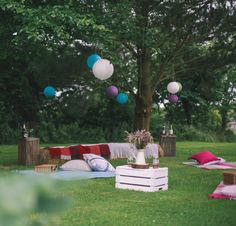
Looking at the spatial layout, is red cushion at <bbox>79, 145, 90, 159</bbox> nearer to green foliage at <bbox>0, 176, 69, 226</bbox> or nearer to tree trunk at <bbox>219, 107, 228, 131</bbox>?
green foliage at <bbox>0, 176, 69, 226</bbox>

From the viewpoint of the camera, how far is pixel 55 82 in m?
15.4

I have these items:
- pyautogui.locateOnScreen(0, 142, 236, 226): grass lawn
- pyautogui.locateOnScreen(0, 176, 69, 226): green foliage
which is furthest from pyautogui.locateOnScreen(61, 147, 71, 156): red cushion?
pyautogui.locateOnScreen(0, 176, 69, 226): green foliage

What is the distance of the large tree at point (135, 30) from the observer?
24.5 feet

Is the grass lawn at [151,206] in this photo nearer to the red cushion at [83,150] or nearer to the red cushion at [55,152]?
the red cushion at [55,152]

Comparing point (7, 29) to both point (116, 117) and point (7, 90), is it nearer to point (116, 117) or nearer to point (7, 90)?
point (7, 90)

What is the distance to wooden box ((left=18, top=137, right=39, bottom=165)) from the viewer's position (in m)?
9.99

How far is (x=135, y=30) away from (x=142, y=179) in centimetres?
406

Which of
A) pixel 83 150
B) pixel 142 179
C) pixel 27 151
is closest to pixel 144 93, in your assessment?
pixel 83 150

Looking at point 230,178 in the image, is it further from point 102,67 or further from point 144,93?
point 144,93

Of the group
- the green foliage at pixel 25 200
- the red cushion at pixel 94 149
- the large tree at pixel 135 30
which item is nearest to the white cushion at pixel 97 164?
the large tree at pixel 135 30

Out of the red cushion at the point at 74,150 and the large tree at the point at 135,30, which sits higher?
the large tree at the point at 135,30

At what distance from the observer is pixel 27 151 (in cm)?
1002

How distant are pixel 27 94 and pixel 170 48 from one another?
6.04 metres

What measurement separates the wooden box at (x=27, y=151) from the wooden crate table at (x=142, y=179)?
372 centimetres
